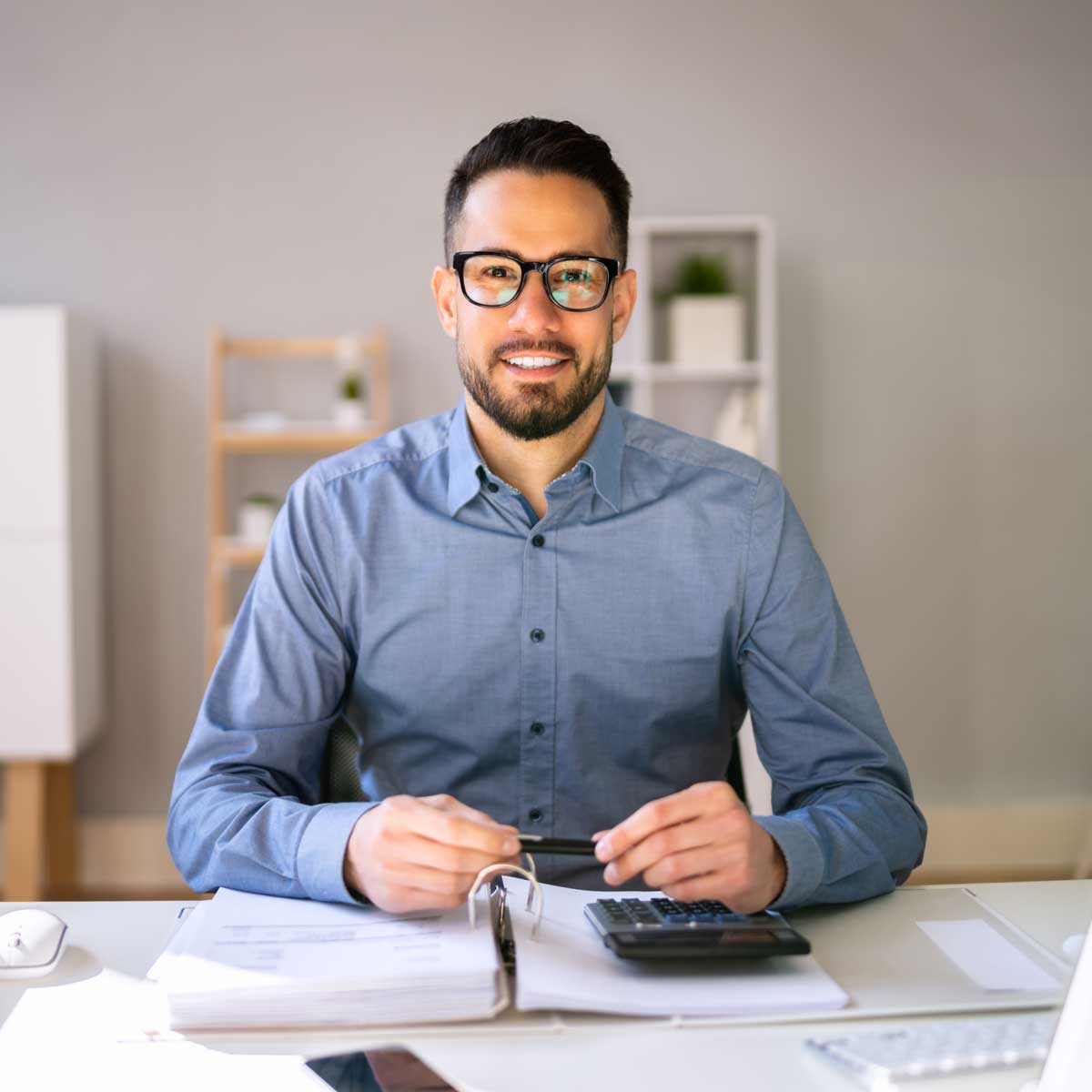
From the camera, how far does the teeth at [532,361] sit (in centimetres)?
139

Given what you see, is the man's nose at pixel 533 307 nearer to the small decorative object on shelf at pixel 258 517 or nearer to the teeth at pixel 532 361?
the teeth at pixel 532 361

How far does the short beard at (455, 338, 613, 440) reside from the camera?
4.63ft

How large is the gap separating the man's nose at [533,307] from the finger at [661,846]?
0.65 meters

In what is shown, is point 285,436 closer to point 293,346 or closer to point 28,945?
point 293,346

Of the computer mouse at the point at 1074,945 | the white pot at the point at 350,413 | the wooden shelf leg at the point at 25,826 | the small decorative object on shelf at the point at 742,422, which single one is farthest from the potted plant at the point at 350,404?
the computer mouse at the point at 1074,945

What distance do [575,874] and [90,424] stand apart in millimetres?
2411

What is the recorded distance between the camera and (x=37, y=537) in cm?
304

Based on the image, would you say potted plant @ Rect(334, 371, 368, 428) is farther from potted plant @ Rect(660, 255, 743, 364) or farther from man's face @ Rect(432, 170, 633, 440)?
man's face @ Rect(432, 170, 633, 440)

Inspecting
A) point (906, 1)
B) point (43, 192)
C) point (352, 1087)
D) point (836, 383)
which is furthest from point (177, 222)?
point (352, 1087)

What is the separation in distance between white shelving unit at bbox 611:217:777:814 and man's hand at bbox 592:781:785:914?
229 centimetres

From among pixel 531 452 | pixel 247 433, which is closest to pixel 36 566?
pixel 247 433

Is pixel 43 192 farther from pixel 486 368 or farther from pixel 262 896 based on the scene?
pixel 262 896

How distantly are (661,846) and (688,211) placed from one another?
2.77 metres

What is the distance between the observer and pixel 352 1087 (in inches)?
29.0
